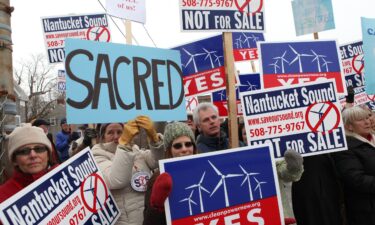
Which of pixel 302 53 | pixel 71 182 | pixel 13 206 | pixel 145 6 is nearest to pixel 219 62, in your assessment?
pixel 302 53

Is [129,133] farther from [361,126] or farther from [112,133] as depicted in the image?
[361,126]

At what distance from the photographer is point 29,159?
226 centimetres

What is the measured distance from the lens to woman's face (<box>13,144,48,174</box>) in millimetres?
2256

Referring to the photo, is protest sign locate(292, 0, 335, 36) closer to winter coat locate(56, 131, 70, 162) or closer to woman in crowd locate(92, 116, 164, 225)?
woman in crowd locate(92, 116, 164, 225)

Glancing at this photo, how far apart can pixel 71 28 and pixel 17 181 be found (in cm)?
520

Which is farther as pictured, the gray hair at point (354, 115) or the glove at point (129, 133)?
the gray hair at point (354, 115)

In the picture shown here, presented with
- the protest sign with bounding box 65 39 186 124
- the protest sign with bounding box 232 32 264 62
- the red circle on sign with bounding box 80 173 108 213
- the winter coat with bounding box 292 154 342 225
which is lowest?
the winter coat with bounding box 292 154 342 225

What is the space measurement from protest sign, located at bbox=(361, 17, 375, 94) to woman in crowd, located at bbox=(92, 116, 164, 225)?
3492 millimetres

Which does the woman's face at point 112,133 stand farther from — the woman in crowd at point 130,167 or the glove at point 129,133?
the glove at point 129,133

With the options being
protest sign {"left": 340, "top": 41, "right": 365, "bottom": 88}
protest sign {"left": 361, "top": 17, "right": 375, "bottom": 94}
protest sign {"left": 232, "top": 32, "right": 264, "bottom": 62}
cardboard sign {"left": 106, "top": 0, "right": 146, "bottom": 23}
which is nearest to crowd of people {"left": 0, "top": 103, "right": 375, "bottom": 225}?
protest sign {"left": 361, "top": 17, "right": 375, "bottom": 94}

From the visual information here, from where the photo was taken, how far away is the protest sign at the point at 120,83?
3086mm

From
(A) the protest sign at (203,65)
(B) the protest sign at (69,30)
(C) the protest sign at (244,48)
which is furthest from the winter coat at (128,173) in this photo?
(B) the protest sign at (69,30)

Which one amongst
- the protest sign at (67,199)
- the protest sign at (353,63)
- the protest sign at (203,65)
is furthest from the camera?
the protest sign at (353,63)

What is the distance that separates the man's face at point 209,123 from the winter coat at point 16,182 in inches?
62.6
